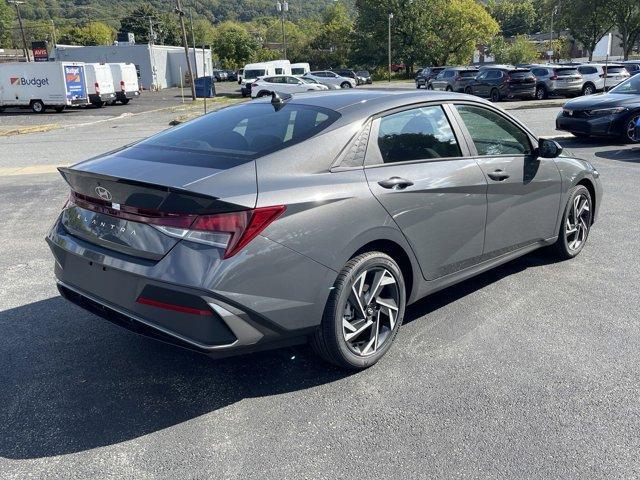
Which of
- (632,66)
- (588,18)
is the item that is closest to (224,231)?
(632,66)

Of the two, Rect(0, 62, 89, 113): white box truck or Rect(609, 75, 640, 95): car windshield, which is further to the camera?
Rect(0, 62, 89, 113): white box truck

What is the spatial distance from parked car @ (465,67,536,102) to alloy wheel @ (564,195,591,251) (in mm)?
25095

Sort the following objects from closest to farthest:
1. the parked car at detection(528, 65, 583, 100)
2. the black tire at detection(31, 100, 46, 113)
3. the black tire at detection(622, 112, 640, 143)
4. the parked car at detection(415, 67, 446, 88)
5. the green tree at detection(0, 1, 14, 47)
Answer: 1. the black tire at detection(622, 112, 640, 143)
2. the parked car at detection(528, 65, 583, 100)
3. the black tire at detection(31, 100, 46, 113)
4. the parked car at detection(415, 67, 446, 88)
5. the green tree at detection(0, 1, 14, 47)

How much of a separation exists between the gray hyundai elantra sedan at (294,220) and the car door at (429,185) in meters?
0.01

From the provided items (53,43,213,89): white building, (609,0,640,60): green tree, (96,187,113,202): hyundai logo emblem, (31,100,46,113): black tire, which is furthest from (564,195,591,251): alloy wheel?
(53,43,213,89): white building

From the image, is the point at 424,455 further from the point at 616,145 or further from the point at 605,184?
the point at 616,145

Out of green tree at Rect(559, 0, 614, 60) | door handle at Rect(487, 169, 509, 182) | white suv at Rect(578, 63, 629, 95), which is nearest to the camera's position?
door handle at Rect(487, 169, 509, 182)

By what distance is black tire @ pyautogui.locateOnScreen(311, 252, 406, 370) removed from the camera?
3.19 m

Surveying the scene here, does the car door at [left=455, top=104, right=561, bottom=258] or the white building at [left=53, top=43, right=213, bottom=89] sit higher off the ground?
the white building at [left=53, top=43, right=213, bottom=89]

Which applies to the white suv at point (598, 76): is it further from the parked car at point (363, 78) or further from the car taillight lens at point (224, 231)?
the car taillight lens at point (224, 231)

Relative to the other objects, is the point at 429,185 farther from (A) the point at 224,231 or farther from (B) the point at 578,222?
(B) the point at 578,222

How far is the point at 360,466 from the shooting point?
266 cm

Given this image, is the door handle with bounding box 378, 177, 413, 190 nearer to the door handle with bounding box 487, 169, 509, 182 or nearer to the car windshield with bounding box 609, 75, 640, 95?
the door handle with bounding box 487, 169, 509, 182

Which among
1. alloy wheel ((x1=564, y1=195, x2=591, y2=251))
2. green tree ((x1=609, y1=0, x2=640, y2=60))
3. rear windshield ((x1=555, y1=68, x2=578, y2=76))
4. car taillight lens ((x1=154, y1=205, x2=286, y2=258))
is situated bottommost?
alloy wheel ((x1=564, y1=195, x2=591, y2=251))
